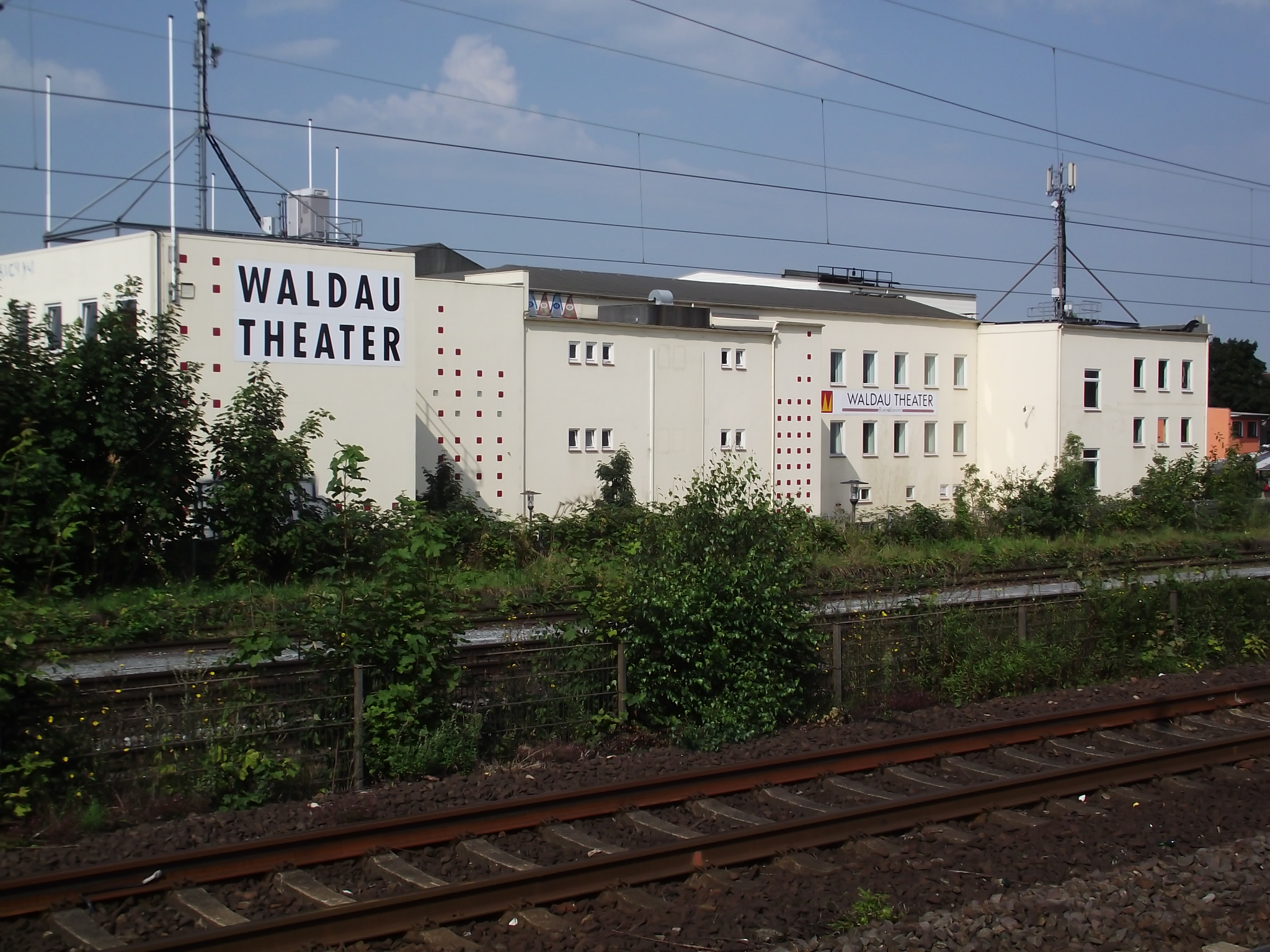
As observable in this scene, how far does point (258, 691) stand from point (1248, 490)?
3457 centimetres

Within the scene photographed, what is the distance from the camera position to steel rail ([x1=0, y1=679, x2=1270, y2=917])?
6918 mm

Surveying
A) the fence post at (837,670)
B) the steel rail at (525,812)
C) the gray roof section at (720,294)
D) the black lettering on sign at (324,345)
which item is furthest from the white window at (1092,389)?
the fence post at (837,670)

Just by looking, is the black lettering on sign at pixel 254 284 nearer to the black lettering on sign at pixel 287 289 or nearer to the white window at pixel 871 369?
the black lettering on sign at pixel 287 289

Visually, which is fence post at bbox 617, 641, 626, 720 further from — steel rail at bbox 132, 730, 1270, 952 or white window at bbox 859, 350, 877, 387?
white window at bbox 859, 350, 877, 387

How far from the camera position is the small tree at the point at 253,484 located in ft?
66.6

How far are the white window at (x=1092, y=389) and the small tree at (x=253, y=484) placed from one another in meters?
35.1

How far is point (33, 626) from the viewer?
912cm

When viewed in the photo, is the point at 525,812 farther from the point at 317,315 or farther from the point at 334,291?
the point at 334,291

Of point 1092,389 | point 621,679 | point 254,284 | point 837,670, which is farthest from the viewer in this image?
point 1092,389

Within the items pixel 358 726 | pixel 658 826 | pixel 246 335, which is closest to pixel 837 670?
pixel 658 826

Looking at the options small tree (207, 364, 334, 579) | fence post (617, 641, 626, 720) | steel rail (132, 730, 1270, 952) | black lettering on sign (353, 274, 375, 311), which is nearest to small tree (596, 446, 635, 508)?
black lettering on sign (353, 274, 375, 311)

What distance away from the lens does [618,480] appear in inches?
1298

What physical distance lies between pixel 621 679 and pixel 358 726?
2628 mm

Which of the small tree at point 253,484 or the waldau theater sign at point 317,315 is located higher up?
the waldau theater sign at point 317,315
